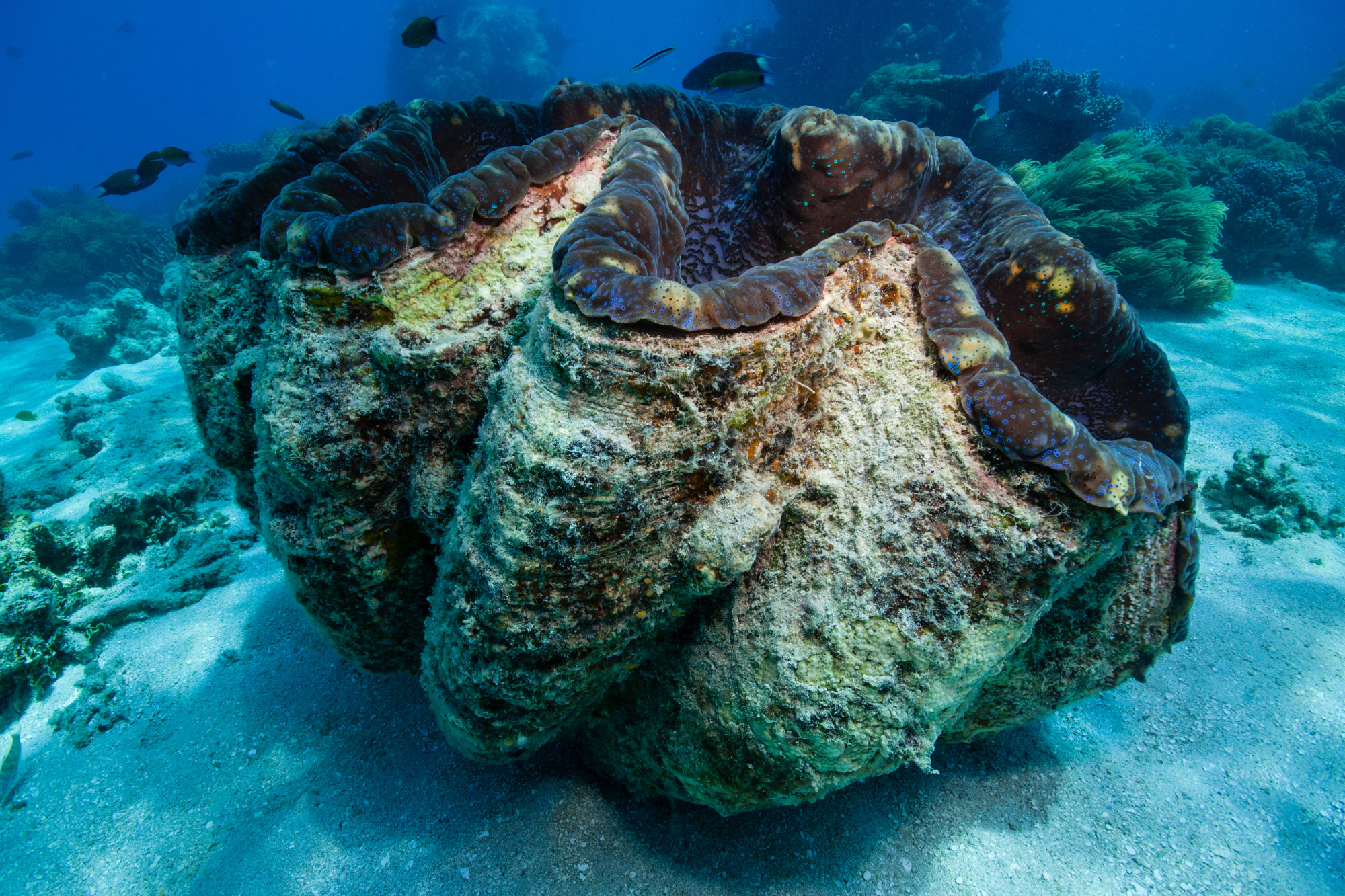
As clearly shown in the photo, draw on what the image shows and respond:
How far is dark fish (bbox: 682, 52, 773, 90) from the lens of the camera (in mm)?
5715

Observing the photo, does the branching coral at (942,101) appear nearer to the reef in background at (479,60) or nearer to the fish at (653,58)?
the fish at (653,58)

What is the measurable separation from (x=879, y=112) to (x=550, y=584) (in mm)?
15861

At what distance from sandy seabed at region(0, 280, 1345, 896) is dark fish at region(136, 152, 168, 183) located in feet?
25.6

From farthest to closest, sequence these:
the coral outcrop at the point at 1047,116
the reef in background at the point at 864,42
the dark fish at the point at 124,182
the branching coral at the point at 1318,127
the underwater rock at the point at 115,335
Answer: the reef in background at the point at 864,42 < the branching coral at the point at 1318,127 < the coral outcrop at the point at 1047,116 < the underwater rock at the point at 115,335 < the dark fish at the point at 124,182

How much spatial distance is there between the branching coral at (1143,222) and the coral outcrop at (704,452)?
24.3 ft

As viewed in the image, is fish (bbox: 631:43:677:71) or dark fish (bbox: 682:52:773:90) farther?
dark fish (bbox: 682:52:773:90)

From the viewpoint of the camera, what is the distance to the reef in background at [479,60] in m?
32.3

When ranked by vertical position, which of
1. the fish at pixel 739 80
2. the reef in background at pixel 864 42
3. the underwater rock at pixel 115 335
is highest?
the reef in background at pixel 864 42

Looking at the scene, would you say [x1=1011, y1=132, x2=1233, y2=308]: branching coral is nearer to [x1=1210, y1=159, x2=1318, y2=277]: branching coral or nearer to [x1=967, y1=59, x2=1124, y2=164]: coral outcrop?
[x1=1210, y1=159, x2=1318, y2=277]: branching coral

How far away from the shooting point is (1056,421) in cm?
168

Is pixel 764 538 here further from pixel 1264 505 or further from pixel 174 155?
pixel 174 155

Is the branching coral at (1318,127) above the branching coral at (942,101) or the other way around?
the other way around

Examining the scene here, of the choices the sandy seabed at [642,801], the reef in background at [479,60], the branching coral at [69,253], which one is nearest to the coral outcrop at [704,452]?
the sandy seabed at [642,801]

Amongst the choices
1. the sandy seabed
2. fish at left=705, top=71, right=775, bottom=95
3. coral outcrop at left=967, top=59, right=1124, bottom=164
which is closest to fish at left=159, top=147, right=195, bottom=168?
the sandy seabed
